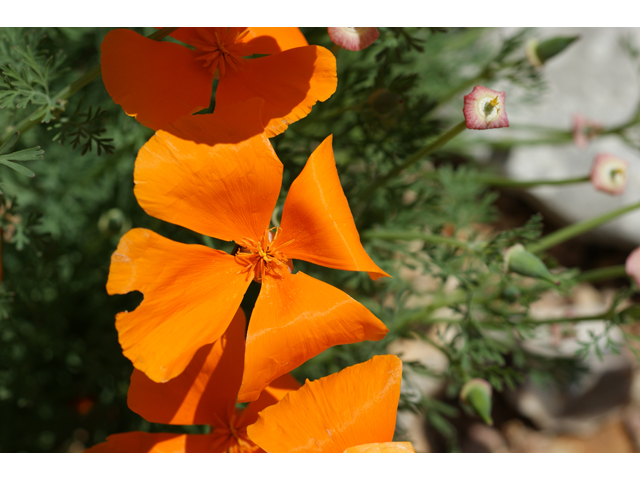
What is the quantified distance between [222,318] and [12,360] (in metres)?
1.25

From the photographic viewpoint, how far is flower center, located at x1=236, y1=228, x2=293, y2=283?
3.64ft

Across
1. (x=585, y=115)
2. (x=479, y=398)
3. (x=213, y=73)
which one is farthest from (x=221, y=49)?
(x=585, y=115)

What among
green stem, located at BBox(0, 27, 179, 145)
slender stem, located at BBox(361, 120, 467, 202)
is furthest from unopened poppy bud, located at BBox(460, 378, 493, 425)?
green stem, located at BBox(0, 27, 179, 145)

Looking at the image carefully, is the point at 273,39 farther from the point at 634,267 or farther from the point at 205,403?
the point at 634,267

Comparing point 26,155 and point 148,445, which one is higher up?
point 26,155

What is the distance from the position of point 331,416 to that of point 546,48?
3.93ft

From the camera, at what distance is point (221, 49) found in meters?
1.13

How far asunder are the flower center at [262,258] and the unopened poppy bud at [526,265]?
57 centimetres

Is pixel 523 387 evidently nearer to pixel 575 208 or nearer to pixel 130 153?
pixel 575 208

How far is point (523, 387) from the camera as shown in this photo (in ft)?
8.96

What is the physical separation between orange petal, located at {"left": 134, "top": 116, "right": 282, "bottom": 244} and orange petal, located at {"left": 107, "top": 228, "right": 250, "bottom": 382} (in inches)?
2.5

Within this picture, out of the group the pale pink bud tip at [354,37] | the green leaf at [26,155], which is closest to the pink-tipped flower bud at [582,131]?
the pale pink bud tip at [354,37]

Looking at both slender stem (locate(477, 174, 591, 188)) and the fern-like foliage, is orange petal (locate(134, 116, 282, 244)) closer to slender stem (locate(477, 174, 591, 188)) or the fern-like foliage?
the fern-like foliage

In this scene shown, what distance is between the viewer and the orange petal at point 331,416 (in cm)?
105
